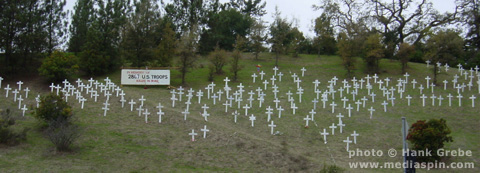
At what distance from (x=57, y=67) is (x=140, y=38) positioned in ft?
26.8

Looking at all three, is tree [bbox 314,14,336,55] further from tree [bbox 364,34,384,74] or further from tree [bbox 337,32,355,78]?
tree [bbox 337,32,355,78]

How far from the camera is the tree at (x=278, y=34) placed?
42281 millimetres

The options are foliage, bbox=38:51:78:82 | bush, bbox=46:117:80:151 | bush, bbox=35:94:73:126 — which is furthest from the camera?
foliage, bbox=38:51:78:82

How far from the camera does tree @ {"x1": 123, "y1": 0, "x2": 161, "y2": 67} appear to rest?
121 ft

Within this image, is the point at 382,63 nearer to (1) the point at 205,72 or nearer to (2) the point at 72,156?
(1) the point at 205,72

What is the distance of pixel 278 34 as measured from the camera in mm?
42812

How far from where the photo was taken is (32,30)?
114 feet

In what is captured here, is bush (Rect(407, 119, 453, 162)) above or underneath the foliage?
underneath

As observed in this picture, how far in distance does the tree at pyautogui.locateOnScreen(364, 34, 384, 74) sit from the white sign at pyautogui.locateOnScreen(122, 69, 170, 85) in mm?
19010

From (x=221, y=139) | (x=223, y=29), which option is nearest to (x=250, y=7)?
(x=223, y=29)

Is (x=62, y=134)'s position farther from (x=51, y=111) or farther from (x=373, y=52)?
(x=373, y=52)

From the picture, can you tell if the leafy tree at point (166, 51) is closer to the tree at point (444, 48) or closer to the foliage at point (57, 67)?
the foliage at point (57, 67)

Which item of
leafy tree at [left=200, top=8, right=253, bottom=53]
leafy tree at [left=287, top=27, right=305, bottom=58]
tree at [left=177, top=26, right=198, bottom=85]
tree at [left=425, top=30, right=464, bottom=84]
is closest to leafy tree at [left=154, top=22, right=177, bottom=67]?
tree at [left=177, top=26, right=198, bottom=85]

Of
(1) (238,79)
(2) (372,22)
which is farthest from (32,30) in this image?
(2) (372,22)
